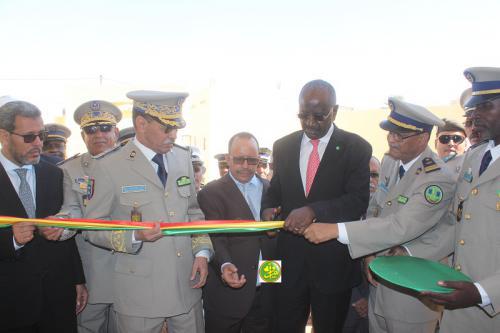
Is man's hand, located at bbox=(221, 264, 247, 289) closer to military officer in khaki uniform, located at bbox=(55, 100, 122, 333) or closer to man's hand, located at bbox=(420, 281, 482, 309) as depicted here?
military officer in khaki uniform, located at bbox=(55, 100, 122, 333)

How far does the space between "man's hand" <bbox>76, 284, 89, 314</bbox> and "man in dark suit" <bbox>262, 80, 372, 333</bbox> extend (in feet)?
7.05

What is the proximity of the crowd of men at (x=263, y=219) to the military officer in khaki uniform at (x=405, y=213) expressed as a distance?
1 centimetres

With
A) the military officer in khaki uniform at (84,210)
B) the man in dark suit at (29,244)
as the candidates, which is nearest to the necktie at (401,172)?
the military officer in khaki uniform at (84,210)

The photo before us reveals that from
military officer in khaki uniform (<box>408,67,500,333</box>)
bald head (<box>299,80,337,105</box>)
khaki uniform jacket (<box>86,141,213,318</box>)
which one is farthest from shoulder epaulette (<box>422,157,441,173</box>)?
khaki uniform jacket (<box>86,141,213,318</box>)

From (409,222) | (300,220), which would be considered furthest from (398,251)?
(300,220)

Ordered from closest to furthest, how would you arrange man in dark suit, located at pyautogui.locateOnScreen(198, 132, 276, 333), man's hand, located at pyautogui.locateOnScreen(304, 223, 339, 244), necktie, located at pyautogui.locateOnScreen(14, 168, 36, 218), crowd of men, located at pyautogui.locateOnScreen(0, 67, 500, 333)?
crowd of men, located at pyautogui.locateOnScreen(0, 67, 500, 333), man's hand, located at pyautogui.locateOnScreen(304, 223, 339, 244), necktie, located at pyautogui.locateOnScreen(14, 168, 36, 218), man in dark suit, located at pyautogui.locateOnScreen(198, 132, 276, 333)

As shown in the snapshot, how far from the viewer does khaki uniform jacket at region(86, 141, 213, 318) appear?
10.1 feet

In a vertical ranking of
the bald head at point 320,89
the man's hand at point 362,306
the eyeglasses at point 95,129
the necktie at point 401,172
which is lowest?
the man's hand at point 362,306

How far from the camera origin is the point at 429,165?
322 cm

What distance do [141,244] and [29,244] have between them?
1.08 metres

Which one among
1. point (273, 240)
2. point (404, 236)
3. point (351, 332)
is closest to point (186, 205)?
point (273, 240)

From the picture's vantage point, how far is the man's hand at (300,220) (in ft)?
10.1

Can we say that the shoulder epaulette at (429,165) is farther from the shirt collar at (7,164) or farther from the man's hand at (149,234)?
the shirt collar at (7,164)

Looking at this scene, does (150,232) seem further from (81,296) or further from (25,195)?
(81,296)
